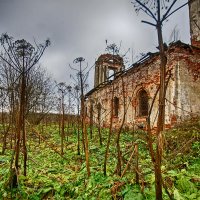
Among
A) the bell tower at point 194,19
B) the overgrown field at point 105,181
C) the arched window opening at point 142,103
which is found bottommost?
the overgrown field at point 105,181

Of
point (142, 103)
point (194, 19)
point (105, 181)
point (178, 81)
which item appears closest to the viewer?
point (105, 181)

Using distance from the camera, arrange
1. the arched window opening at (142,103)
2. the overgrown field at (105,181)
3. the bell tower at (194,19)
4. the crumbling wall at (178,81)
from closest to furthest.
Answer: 1. the overgrown field at (105,181)
2. the crumbling wall at (178,81)
3. the arched window opening at (142,103)
4. the bell tower at (194,19)

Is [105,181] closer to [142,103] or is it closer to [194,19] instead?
[142,103]

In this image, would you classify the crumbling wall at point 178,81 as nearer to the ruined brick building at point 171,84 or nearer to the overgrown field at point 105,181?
the ruined brick building at point 171,84

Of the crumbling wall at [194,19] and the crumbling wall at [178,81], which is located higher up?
the crumbling wall at [194,19]

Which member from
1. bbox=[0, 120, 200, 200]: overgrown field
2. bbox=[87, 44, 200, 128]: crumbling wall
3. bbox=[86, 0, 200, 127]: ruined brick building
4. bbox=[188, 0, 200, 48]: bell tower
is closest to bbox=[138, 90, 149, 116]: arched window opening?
bbox=[86, 0, 200, 127]: ruined brick building

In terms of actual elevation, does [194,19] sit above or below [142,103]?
above

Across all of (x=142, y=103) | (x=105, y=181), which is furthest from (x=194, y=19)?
(x=105, y=181)

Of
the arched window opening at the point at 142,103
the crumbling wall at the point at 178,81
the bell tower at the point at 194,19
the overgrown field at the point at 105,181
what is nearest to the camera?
the overgrown field at the point at 105,181

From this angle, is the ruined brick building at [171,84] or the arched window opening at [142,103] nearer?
the ruined brick building at [171,84]

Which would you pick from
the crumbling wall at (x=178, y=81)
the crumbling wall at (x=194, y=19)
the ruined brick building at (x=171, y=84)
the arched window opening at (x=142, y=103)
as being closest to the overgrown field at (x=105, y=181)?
the ruined brick building at (x=171, y=84)

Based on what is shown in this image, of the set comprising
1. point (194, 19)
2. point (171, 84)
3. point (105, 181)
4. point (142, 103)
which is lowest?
point (105, 181)

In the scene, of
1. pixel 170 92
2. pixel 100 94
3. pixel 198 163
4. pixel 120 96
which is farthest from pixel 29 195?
pixel 100 94

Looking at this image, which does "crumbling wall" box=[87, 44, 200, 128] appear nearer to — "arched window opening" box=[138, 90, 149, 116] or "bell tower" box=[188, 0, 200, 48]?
"arched window opening" box=[138, 90, 149, 116]
